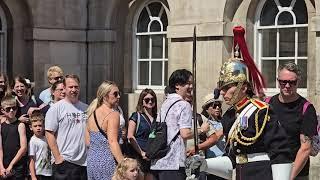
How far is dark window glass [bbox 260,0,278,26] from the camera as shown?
10.6 m

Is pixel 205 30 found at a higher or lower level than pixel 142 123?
higher

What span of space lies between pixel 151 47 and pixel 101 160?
20.6 ft

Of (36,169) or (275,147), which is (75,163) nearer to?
(36,169)

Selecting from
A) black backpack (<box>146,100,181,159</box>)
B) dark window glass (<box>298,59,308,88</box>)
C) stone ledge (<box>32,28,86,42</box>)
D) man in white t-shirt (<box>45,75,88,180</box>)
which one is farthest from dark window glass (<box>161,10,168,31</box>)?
black backpack (<box>146,100,181,159</box>)

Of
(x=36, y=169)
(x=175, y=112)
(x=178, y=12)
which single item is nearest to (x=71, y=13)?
(x=178, y=12)

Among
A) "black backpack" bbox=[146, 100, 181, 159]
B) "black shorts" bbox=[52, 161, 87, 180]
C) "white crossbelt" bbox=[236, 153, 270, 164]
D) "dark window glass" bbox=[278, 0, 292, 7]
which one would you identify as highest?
"dark window glass" bbox=[278, 0, 292, 7]

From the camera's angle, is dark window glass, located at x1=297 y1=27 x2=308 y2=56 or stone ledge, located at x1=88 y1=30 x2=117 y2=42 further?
stone ledge, located at x1=88 y1=30 x2=117 y2=42

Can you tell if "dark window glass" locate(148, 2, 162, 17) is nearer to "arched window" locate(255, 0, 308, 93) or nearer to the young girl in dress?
"arched window" locate(255, 0, 308, 93)

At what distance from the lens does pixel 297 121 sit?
17.4ft

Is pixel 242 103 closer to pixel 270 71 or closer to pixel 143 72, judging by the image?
pixel 270 71

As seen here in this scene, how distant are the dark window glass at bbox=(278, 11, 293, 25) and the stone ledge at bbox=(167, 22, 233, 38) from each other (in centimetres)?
78

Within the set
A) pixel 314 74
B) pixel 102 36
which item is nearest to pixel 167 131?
pixel 314 74

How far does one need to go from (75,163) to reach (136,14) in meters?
6.29

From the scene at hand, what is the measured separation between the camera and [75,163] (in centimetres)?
694
